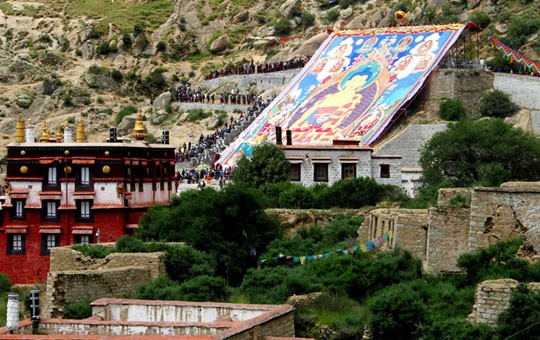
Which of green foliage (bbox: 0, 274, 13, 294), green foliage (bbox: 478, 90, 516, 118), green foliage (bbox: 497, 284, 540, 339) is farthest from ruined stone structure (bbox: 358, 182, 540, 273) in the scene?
green foliage (bbox: 478, 90, 516, 118)

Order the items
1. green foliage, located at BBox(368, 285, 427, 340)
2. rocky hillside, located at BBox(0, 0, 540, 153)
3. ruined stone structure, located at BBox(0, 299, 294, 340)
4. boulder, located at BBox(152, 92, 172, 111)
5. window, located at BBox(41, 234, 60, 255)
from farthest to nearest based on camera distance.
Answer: rocky hillside, located at BBox(0, 0, 540, 153) → boulder, located at BBox(152, 92, 172, 111) → window, located at BBox(41, 234, 60, 255) → green foliage, located at BBox(368, 285, 427, 340) → ruined stone structure, located at BBox(0, 299, 294, 340)

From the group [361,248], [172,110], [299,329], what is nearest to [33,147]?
[361,248]

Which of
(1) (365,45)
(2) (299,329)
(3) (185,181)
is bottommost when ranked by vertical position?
(2) (299,329)

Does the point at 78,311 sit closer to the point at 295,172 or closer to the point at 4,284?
the point at 4,284

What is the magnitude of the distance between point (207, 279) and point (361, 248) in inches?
189

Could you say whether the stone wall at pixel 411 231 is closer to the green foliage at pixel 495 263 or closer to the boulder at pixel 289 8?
the green foliage at pixel 495 263

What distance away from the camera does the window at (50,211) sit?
51.6 m

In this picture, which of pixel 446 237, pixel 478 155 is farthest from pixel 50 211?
pixel 446 237

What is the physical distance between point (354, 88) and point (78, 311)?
42578 millimetres

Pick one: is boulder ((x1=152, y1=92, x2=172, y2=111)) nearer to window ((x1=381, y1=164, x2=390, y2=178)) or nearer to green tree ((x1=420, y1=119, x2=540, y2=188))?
window ((x1=381, y1=164, x2=390, y2=178))

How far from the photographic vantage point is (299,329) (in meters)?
33.5

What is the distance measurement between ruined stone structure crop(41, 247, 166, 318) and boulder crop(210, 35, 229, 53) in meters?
68.9

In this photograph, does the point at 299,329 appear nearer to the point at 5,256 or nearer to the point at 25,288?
the point at 25,288

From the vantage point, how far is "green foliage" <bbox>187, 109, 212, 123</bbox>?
8634cm
